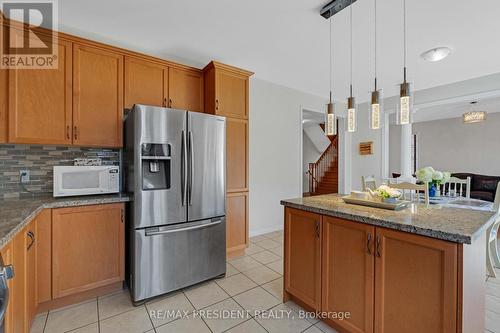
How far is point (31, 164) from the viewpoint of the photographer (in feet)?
7.48

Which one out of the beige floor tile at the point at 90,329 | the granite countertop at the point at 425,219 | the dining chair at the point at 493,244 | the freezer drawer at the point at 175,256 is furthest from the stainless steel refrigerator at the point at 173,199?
the dining chair at the point at 493,244

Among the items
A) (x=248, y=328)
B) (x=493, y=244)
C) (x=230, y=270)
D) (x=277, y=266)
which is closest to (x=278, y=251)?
(x=277, y=266)

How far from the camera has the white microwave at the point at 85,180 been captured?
2092mm

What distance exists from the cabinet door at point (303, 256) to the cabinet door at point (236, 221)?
106 centimetres

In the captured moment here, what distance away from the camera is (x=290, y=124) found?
427 centimetres

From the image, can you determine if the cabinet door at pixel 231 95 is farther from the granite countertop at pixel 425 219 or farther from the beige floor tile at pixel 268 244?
the beige floor tile at pixel 268 244

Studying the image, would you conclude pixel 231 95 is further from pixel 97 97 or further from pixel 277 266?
pixel 277 266

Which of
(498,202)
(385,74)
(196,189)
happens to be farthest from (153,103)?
(498,202)

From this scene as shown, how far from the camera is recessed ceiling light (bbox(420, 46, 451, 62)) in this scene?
281 centimetres

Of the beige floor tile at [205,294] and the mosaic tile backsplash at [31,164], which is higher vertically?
the mosaic tile backsplash at [31,164]

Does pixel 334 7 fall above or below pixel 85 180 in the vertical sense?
above

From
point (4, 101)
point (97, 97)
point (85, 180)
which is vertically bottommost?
point (85, 180)

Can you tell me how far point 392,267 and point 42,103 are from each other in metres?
3.07

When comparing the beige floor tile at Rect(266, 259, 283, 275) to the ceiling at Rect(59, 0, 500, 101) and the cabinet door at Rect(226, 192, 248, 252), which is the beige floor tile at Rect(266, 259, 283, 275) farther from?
the ceiling at Rect(59, 0, 500, 101)
